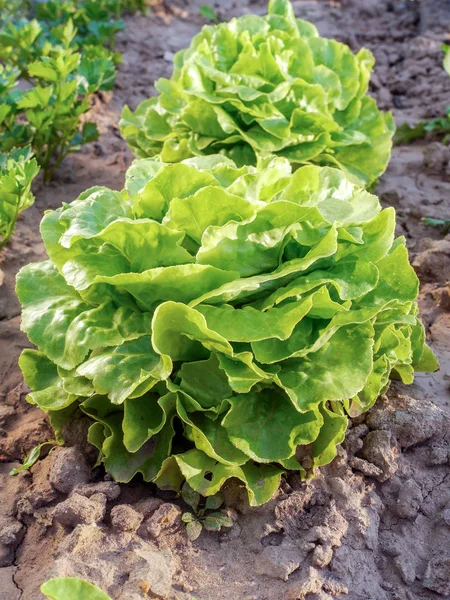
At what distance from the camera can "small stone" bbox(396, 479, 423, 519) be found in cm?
274

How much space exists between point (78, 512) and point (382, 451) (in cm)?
122

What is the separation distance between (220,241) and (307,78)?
241 centimetres

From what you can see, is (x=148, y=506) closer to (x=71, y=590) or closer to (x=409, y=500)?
(x=71, y=590)

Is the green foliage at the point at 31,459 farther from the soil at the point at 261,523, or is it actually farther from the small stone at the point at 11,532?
the small stone at the point at 11,532

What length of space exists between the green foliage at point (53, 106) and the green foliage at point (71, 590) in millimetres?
3011

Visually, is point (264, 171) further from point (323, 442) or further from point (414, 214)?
point (414, 214)

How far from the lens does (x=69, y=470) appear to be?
273 cm

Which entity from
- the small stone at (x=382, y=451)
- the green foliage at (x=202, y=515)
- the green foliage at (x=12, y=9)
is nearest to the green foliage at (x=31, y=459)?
the green foliage at (x=202, y=515)

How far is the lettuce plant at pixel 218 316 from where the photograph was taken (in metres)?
2.42

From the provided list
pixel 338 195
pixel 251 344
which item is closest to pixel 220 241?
pixel 251 344

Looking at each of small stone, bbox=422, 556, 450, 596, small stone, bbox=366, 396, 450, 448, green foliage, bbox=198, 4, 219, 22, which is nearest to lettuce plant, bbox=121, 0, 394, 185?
small stone, bbox=366, 396, 450, 448

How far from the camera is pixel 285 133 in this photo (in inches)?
163

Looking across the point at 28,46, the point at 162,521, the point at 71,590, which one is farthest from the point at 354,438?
the point at 28,46

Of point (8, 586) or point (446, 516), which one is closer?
point (8, 586)
